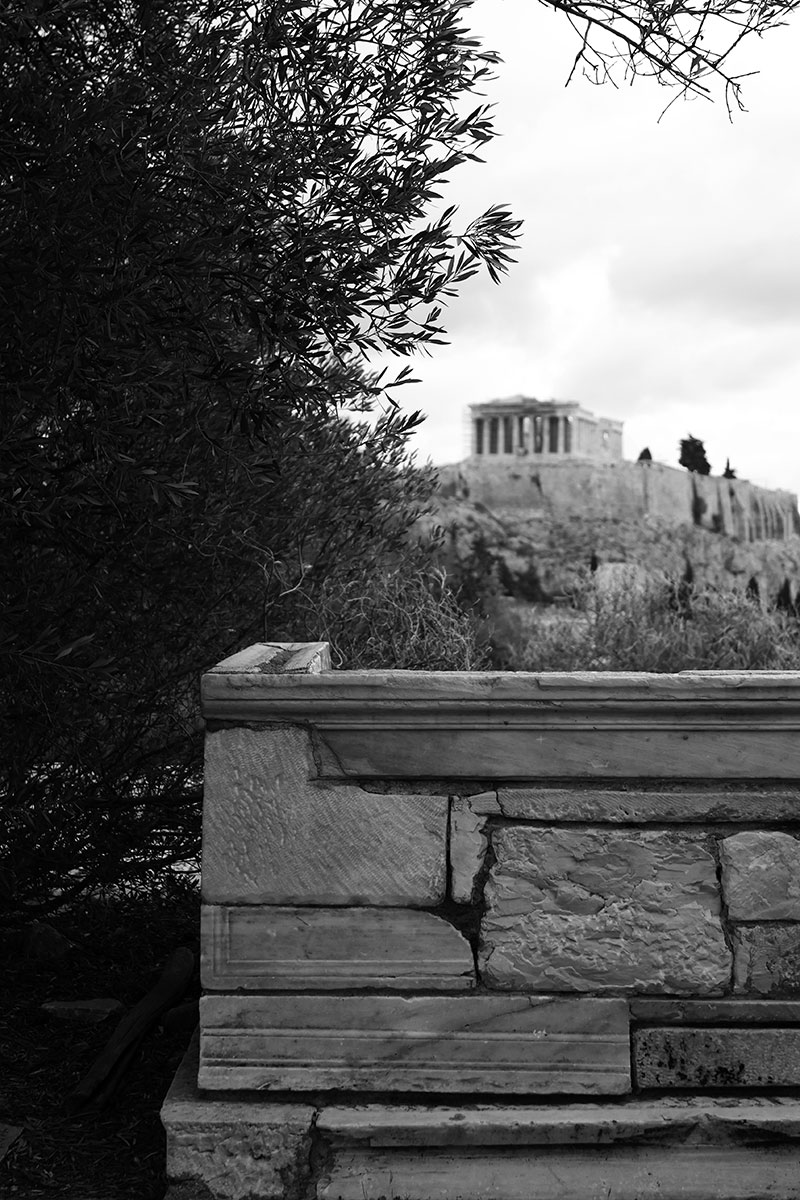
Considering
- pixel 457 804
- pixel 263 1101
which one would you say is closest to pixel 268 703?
pixel 457 804

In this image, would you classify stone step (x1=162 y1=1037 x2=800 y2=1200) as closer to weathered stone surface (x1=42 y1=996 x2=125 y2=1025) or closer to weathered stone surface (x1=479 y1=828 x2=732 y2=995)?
weathered stone surface (x1=479 y1=828 x2=732 y2=995)

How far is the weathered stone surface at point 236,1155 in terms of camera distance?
9.22 ft

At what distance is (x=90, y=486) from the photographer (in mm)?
3791

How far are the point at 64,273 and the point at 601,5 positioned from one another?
2155 mm

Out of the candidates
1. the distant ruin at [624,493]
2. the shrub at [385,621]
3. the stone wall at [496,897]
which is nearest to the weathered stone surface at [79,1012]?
the stone wall at [496,897]

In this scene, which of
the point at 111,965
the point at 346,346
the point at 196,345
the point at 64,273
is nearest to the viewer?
the point at 64,273

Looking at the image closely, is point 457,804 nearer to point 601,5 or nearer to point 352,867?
point 352,867

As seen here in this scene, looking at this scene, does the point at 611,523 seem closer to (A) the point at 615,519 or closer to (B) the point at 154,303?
(A) the point at 615,519

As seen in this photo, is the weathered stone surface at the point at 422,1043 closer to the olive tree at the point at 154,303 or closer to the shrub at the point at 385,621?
the olive tree at the point at 154,303

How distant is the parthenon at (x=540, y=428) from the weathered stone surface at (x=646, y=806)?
7437 centimetres

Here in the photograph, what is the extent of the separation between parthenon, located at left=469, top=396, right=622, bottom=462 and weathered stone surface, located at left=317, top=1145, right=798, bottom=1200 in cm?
7458

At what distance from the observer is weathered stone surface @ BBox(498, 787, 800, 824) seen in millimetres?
2904

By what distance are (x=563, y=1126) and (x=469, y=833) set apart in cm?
70

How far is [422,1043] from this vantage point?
2.89 m
